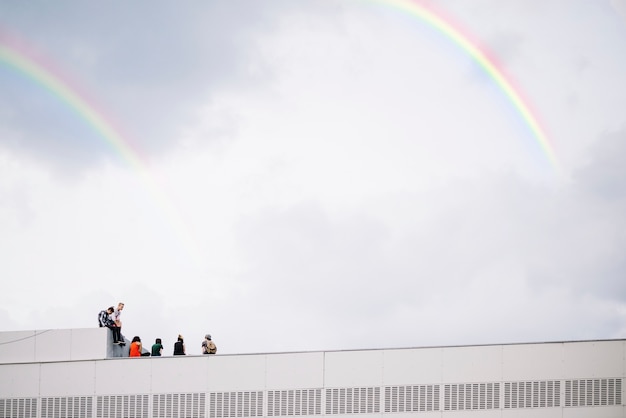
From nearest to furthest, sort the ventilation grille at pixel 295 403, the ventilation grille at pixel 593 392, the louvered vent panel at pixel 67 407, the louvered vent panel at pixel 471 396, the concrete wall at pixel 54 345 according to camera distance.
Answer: the ventilation grille at pixel 593 392
the louvered vent panel at pixel 471 396
the ventilation grille at pixel 295 403
the louvered vent panel at pixel 67 407
the concrete wall at pixel 54 345

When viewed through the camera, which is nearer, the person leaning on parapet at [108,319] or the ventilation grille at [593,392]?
the ventilation grille at [593,392]

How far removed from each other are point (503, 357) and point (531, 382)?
5.52ft

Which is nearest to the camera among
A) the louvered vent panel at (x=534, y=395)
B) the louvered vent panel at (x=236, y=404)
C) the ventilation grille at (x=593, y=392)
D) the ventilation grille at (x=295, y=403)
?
the ventilation grille at (x=593, y=392)

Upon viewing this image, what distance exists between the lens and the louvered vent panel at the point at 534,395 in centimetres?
5716

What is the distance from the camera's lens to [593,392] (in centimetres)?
5694

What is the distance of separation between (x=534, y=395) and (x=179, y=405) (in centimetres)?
1651

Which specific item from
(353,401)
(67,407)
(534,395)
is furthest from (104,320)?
(534,395)

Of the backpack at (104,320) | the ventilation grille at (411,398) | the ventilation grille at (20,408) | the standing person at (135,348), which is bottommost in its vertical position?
A: the ventilation grille at (20,408)

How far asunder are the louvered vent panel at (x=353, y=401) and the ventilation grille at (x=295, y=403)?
628 mm

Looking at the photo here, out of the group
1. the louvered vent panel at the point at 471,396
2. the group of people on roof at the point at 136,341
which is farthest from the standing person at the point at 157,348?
the louvered vent panel at the point at 471,396

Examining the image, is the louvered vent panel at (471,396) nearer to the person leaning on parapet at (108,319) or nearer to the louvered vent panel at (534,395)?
the louvered vent panel at (534,395)

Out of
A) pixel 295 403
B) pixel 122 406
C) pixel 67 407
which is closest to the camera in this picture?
pixel 295 403

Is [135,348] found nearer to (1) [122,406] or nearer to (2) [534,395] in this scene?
(1) [122,406]

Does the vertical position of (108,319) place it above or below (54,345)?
above
